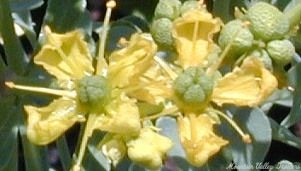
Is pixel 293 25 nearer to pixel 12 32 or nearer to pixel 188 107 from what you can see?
pixel 188 107

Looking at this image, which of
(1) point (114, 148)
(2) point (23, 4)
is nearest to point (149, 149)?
(1) point (114, 148)

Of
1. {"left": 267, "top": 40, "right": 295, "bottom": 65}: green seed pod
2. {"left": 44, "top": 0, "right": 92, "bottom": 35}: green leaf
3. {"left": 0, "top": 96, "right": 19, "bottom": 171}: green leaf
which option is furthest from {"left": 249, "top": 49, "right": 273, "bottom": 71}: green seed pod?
{"left": 0, "top": 96, "right": 19, "bottom": 171}: green leaf

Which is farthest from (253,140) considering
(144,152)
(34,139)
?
(34,139)

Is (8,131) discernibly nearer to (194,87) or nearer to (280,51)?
(194,87)

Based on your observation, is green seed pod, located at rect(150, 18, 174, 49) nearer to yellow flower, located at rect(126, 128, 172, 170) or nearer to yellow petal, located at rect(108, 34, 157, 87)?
yellow petal, located at rect(108, 34, 157, 87)

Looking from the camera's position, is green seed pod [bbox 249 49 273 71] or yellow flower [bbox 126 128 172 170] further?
green seed pod [bbox 249 49 273 71]

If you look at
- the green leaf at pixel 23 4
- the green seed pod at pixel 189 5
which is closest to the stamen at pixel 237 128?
the green seed pod at pixel 189 5
